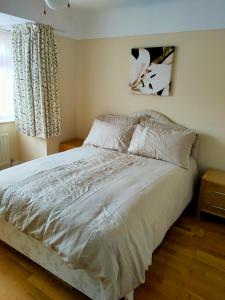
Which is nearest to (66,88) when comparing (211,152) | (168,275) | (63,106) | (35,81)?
(63,106)

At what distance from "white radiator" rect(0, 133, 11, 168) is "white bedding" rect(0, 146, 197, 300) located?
3.82ft

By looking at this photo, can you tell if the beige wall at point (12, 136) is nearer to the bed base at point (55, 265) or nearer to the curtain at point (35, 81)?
the curtain at point (35, 81)

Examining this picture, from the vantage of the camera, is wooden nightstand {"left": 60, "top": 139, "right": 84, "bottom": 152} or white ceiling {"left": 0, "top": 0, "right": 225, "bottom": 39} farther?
wooden nightstand {"left": 60, "top": 139, "right": 84, "bottom": 152}

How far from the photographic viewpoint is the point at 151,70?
2.91 m

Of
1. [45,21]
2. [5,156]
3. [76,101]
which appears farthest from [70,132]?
[45,21]

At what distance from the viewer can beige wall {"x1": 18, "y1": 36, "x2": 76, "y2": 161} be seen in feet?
10.8

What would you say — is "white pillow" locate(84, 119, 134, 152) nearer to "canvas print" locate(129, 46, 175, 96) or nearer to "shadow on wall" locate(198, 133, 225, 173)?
"canvas print" locate(129, 46, 175, 96)

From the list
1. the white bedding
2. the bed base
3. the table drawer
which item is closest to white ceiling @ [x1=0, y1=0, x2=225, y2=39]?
the white bedding

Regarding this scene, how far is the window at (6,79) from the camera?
3.11 metres

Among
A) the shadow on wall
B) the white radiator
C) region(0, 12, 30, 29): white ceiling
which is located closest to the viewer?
region(0, 12, 30, 29): white ceiling

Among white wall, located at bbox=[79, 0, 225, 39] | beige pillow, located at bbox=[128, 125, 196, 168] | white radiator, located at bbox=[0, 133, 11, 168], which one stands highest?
white wall, located at bbox=[79, 0, 225, 39]

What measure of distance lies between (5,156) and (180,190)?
8.19 feet

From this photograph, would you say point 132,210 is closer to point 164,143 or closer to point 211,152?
point 164,143

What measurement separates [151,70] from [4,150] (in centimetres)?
233
